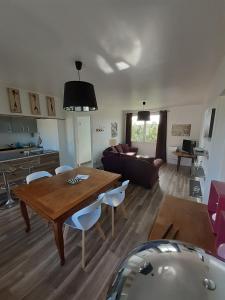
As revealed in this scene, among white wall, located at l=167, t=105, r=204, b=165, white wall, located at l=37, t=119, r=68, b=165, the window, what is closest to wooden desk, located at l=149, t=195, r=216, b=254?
white wall, located at l=37, t=119, r=68, b=165

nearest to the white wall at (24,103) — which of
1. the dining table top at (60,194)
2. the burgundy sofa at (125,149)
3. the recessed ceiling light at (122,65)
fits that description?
the dining table top at (60,194)

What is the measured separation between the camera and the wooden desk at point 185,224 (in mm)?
989

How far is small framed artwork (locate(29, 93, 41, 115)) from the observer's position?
10.8 ft

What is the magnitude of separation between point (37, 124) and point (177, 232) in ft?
15.1

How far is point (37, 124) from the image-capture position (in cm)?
439

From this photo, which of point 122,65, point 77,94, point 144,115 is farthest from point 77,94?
point 144,115

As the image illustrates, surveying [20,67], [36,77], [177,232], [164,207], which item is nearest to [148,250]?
[177,232]

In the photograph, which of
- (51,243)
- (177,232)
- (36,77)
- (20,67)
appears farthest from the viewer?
(36,77)

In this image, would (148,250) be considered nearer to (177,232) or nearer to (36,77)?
(177,232)

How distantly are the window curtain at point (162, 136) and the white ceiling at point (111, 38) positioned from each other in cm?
368

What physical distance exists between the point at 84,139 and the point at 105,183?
365 centimetres

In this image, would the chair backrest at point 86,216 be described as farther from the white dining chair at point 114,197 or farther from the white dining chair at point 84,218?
the white dining chair at point 114,197

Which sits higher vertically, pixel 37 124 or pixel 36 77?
pixel 36 77

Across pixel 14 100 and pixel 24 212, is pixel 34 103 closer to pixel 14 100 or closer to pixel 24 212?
pixel 14 100
